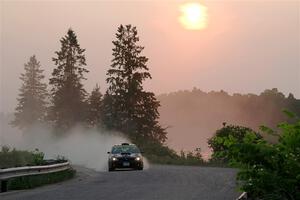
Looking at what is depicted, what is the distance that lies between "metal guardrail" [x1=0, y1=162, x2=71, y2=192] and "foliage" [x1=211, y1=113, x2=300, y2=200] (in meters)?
11.1

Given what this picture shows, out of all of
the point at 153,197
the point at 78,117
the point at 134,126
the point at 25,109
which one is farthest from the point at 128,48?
the point at 153,197

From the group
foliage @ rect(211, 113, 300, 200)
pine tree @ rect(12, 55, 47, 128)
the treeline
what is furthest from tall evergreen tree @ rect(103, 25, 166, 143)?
foliage @ rect(211, 113, 300, 200)

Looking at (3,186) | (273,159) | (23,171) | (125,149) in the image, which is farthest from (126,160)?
(273,159)

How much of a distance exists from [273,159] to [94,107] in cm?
8632

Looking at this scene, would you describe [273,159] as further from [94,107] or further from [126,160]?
[94,107]

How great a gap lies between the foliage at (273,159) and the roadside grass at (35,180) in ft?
40.7

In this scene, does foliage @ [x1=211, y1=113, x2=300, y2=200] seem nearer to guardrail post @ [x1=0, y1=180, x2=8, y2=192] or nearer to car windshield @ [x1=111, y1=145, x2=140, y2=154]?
guardrail post @ [x1=0, y1=180, x2=8, y2=192]

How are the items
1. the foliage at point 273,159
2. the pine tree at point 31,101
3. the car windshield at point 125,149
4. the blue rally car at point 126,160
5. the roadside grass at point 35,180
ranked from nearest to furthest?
the foliage at point 273,159, the roadside grass at point 35,180, the blue rally car at point 126,160, the car windshield at point 125,149, the pine tree at point 31,101

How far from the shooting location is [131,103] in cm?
7262

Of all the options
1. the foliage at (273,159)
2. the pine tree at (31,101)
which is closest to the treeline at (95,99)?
the pine tree at (31,101)

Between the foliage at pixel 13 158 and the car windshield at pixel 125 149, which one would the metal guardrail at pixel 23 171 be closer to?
the car windshield at pixel 125 149

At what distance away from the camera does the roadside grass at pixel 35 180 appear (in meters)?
18.3

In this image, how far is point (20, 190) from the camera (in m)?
17.8

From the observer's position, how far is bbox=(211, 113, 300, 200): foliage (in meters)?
6.55
